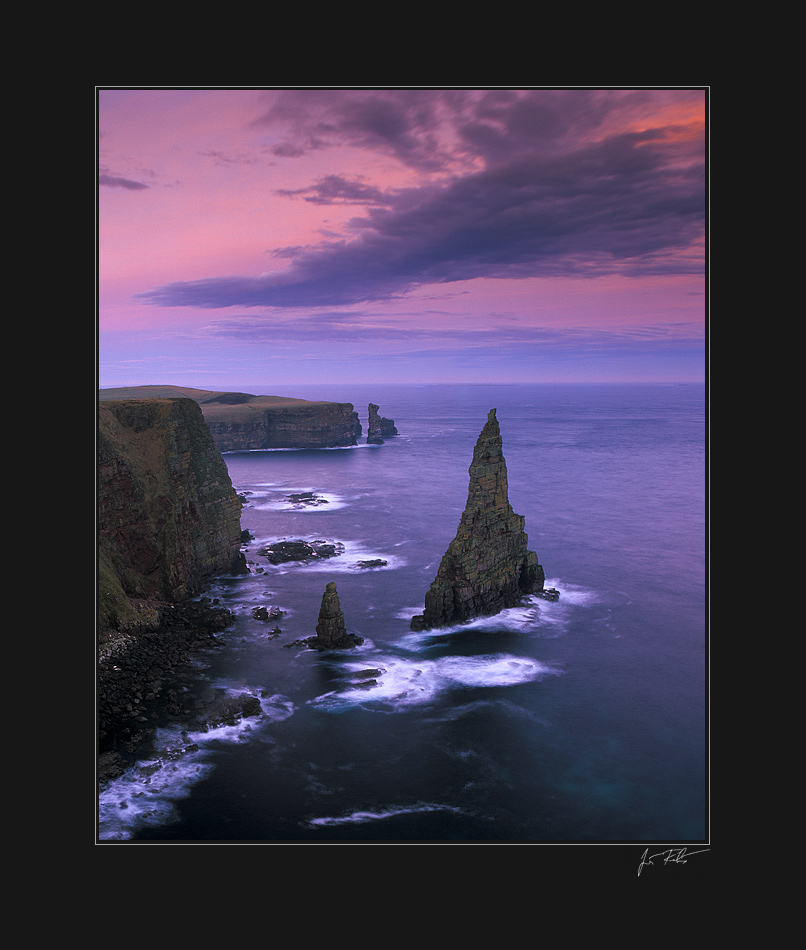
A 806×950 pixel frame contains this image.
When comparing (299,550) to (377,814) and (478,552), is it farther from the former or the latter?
(377,814)

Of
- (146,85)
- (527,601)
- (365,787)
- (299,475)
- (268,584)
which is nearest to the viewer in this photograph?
(146,85)

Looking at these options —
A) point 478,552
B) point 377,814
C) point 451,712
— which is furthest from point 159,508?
point 377,814

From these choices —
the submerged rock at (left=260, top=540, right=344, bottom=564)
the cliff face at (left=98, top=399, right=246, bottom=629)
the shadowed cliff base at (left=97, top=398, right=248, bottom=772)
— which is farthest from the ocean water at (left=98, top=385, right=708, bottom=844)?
the cliff face at (left=98, top=399, right=246, bottom=629)

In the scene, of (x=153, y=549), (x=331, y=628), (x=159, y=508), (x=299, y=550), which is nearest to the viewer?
(x=331, y=628)

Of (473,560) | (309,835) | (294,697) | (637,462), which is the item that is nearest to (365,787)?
(309,835)

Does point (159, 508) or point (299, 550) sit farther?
point (299, 550)

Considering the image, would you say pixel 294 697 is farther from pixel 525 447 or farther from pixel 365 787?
pixel 525 447
